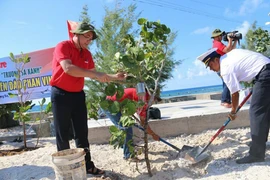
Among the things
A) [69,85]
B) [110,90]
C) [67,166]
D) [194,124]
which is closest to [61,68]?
[69,85]

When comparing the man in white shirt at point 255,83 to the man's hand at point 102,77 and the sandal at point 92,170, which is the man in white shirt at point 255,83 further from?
the sandal at point 92,170

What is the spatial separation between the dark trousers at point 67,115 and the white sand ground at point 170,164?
1.58 ft

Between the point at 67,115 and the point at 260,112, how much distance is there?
1984 millimetres

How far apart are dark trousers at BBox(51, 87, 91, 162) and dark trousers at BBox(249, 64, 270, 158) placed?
70.5 inches

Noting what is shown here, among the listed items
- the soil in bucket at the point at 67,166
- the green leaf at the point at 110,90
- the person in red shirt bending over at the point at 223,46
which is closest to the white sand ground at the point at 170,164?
the soil in bucket at the point at 67,166

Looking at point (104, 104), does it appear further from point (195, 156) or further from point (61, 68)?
point (195, 156)

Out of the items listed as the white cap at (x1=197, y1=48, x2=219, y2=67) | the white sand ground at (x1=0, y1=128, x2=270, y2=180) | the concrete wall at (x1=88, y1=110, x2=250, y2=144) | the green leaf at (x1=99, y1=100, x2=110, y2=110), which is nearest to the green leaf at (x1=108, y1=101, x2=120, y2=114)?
the green leaf at (x1=99, y1=100, x2=110, y2=110)

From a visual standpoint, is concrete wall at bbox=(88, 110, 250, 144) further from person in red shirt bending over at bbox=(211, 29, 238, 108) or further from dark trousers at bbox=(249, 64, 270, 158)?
dark trousers at bbox=(249, 64, 270, 158)

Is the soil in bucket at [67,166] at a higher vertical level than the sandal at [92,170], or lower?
higher

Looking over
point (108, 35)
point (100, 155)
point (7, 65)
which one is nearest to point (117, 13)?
point (108, 35)

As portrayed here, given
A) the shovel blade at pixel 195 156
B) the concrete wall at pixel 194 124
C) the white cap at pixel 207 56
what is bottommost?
the shovel blade at pixel 195 156

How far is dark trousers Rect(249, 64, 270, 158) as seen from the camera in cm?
258

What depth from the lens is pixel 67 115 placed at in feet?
8.54

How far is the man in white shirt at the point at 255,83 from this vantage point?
258 centimetres
